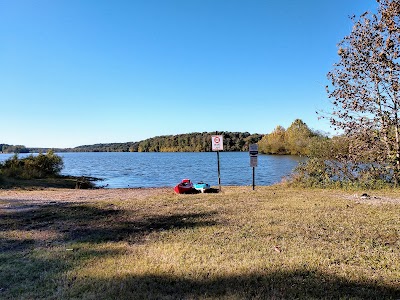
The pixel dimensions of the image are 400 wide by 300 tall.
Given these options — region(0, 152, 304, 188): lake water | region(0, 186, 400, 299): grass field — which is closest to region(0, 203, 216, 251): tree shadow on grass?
region(0, 186, 400, 299): grass field

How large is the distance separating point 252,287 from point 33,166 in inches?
1368

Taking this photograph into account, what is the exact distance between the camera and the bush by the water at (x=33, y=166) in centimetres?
2906

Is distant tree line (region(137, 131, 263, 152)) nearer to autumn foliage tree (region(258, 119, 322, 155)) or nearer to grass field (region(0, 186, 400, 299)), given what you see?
autumn foliage tree (region(258, 119, 322, 155))

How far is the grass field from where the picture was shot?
356 cm

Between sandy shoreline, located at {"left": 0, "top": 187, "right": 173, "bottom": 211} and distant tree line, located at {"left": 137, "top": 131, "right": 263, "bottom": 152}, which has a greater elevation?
distant tree line, located at {"left": 137, "top": 131, "right": 263, "bottom": 152}

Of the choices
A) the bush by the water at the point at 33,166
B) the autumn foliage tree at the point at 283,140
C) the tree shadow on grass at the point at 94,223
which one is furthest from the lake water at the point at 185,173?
the tree shadow on grass at the point at 94,223

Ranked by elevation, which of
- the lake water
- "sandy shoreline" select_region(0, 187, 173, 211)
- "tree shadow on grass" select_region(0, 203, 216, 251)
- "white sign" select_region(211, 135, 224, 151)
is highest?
"white sign" select_region(211, 135, 224, 151)

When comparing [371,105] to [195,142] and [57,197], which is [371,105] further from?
[195,142]

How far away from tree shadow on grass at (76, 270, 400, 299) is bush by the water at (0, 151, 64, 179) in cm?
2855

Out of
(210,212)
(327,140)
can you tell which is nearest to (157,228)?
(210,212)

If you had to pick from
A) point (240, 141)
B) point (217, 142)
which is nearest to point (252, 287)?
point (217, 142)

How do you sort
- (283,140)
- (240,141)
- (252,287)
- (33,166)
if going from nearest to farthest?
(252,287)
(33,166)
(283,140)
(240,141)

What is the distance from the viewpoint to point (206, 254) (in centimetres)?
470

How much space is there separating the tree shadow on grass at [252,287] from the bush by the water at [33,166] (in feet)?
93.7
